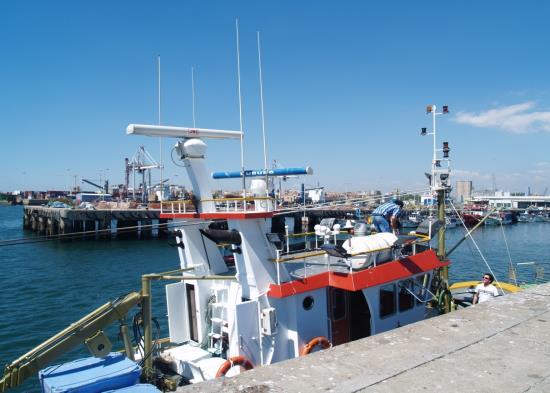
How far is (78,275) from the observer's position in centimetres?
3166

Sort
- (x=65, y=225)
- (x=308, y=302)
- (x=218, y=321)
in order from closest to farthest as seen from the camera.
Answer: (x=308, y=302)
(x=218, y=321)
(x=65, y=225)

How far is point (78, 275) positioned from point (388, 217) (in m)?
27.0

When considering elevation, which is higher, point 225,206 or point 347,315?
point 225,206

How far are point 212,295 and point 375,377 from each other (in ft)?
18.5

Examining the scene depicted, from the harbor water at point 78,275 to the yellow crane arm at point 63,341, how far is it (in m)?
6.74

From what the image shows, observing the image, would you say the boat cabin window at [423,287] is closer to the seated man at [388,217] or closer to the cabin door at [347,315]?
the seated man at [388,217]

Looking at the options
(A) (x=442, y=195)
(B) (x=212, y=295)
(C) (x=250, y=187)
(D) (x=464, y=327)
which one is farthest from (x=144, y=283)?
(A) (x=442, y=195)

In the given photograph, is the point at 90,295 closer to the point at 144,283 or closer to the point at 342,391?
the point at 144,283

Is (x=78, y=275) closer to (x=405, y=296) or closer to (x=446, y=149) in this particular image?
(x=405, y=296)

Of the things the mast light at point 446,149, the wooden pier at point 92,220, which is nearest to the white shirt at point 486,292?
the mast light at point 446,149

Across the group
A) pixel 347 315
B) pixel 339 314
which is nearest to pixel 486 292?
pixel 347 315

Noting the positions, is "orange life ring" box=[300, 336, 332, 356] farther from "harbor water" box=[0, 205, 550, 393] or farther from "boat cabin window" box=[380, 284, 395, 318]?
"harbor water" box=[0, 205, 550, 393]

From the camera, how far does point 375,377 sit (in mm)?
5859

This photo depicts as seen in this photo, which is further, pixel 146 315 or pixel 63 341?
pixel 146 315
